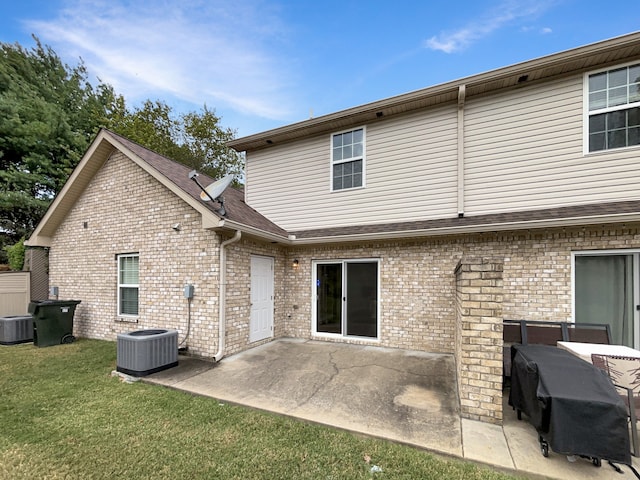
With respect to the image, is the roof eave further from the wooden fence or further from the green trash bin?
the wooden fence

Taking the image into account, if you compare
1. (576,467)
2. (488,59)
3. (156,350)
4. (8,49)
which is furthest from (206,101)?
(576,467)

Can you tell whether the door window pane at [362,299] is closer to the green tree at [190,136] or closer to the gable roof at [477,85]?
the gable roof at [477,85]

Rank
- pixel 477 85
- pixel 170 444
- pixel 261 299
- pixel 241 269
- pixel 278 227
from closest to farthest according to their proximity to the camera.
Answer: pixel 170 444 < pixel 477 85 < pixel 241 269 < pixel 261 299 < pixel 278 227

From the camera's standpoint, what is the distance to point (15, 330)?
22.8ft

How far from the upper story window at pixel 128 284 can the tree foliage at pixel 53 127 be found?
36.0 ft

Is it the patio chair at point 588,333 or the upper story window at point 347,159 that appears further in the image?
the upper story window at point 347,159

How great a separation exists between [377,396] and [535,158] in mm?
5429

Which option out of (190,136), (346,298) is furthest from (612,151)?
(190,136)

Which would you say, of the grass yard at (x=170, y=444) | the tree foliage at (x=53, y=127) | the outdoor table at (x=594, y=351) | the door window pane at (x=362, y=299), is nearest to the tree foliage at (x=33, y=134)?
the tree foliage at (x=53, y=127)

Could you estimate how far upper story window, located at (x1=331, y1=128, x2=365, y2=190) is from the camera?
7297mm

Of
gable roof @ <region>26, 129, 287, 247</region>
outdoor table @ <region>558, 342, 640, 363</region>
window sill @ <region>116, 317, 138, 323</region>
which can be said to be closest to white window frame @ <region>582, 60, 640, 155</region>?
outdoor table @ <region>558, 342, 640, 363</region>

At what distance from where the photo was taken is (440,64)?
10.5 meters

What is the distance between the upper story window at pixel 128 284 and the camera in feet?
22.8

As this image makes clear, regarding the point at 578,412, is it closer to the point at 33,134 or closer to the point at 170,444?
the point at 170,444
